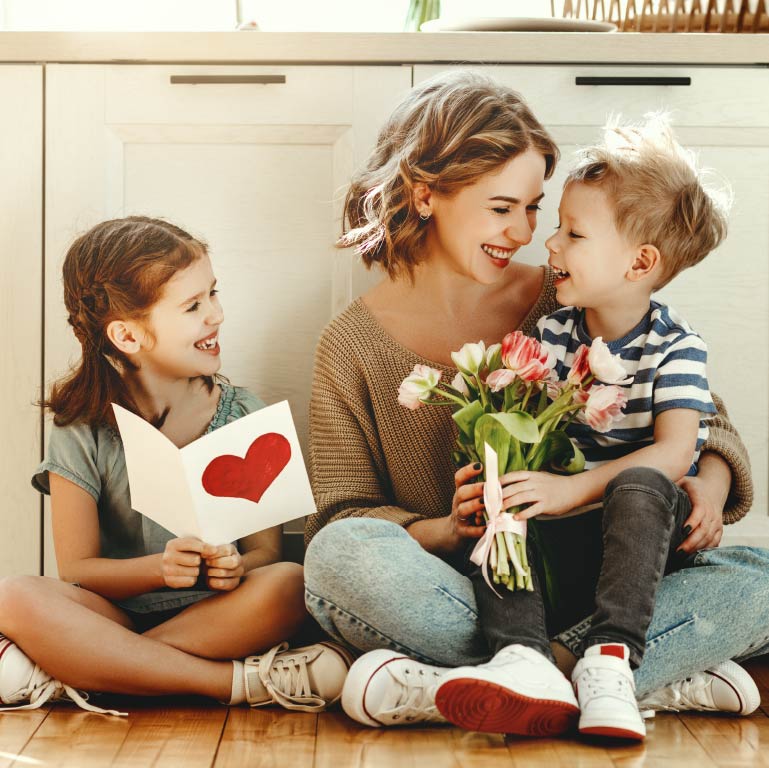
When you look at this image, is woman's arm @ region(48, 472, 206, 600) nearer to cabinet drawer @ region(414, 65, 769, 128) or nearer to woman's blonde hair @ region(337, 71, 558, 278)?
woman's blonde hair @ region(337, 71, 558, 278)

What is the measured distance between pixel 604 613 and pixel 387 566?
0.83 feet

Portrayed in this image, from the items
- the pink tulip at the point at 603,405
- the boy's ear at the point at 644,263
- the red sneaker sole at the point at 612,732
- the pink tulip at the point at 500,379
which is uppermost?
the boy's ear at the point at 644,263

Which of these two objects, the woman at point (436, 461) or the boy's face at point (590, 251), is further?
the boy's face at point (590, 251)

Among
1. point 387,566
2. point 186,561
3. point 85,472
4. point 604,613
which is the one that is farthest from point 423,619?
point 85,472

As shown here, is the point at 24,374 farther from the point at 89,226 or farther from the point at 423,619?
the point at 423,619

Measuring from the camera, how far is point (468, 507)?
127 centimetres

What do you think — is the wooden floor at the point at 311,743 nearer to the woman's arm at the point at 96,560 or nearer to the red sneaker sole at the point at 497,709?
the red sneaker sole at the point at 497,709

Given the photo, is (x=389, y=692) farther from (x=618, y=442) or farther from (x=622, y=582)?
(x=618, y=442)

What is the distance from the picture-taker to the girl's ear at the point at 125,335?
1453 millimetres

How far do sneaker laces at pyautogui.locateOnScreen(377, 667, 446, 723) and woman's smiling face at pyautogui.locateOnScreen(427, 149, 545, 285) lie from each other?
0.59 metres

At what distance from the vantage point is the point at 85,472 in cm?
144

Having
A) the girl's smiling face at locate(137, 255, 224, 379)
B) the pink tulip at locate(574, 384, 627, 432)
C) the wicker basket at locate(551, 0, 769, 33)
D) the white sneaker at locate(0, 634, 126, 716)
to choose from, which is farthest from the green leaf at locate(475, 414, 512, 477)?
the wicker basket at locate(551, 0, 769, 33)

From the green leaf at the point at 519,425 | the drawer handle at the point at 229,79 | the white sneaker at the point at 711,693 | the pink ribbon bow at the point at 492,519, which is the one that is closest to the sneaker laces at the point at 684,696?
the white sneaker at the point at 711,693

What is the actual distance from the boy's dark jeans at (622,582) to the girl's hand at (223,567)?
1.03 ft
